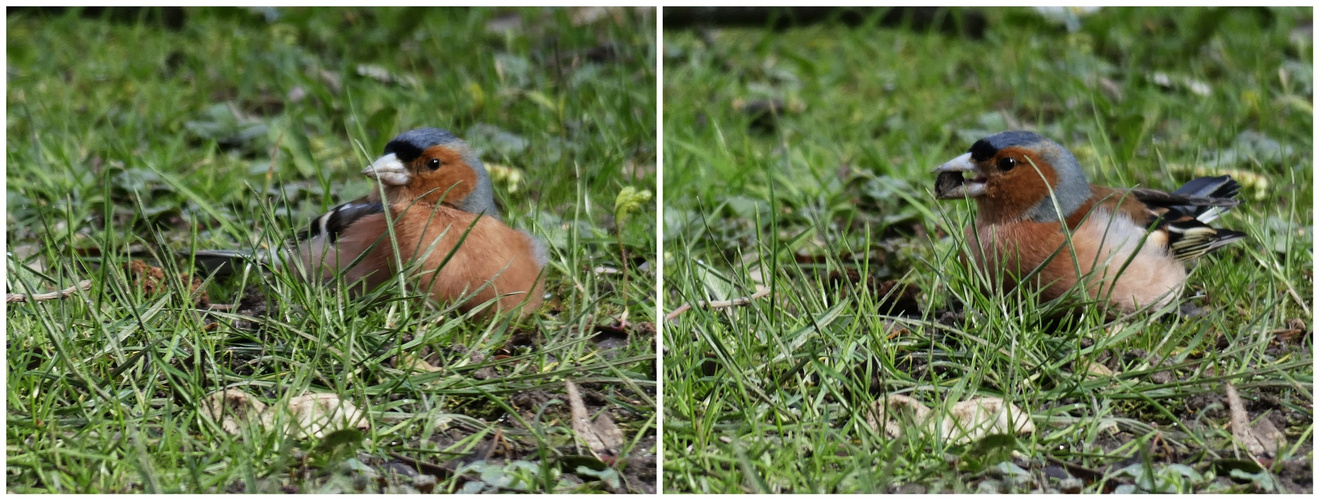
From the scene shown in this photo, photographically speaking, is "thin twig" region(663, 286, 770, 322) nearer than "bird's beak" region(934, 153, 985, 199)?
Yes

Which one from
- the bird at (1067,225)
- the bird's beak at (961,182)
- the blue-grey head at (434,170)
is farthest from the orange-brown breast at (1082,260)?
the blue-grey head at (434,170)

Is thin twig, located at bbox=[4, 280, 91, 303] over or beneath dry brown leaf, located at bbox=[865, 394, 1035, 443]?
over

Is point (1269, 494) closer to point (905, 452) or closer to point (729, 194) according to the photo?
point (905, 452)

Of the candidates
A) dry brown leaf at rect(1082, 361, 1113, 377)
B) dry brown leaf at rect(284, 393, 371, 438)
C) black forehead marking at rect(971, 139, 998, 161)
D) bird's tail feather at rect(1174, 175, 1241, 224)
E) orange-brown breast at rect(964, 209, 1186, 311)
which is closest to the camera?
dry brown leaf at rect(284, 393, 371, 438)

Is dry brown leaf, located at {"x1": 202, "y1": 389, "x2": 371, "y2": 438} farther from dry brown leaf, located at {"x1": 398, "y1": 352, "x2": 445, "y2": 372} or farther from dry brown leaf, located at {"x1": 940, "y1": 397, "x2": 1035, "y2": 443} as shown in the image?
dry brown leaf, located at {"x1": 940, "y1": 397, "x2": 1035, "y2": 443}

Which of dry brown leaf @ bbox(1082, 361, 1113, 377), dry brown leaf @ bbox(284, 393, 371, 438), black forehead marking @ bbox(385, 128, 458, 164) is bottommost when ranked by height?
dry brown leaf @ bbox(1082, 361, 1113, 377)

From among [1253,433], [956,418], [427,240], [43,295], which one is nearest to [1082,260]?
[1253,433]

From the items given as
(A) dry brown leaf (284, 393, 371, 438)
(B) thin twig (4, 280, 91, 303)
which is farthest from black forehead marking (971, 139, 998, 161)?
(B) thin twig (4, 280, 91, 303)
